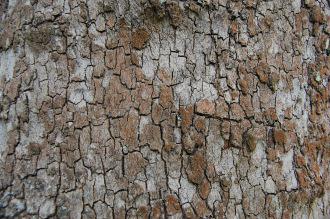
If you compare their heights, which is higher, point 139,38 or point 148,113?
point 139,38

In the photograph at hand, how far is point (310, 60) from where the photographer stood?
1644 mm

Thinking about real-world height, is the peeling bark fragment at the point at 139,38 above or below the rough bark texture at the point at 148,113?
above

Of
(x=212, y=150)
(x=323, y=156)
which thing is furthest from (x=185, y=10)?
(x=323, y=156)

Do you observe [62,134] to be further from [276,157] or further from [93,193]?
[276,157]

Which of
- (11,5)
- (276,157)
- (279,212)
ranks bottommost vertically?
(279,212)

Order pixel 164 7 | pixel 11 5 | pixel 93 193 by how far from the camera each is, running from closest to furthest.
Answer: pixel 93 193 → pixel 164 7 → pixel 11 5

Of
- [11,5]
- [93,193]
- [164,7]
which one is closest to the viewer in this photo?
[93,193]

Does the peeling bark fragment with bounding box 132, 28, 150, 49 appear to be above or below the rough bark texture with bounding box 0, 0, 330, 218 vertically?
above

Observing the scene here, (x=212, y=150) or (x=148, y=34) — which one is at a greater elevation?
(x=148, y=34)

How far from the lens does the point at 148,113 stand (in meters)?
1.40

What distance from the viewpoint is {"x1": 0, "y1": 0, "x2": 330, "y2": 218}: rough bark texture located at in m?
1.35

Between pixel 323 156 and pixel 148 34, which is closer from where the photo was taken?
pixel 148 34

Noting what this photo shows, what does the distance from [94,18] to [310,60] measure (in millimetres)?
750

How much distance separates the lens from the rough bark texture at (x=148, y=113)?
1.35 metres
